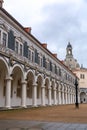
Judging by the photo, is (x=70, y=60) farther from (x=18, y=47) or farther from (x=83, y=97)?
(x=18, y=47)

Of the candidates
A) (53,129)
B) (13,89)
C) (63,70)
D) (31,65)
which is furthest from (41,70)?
(53,129)

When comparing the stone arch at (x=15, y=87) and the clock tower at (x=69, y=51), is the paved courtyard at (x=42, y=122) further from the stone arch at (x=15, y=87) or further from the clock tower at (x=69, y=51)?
the clock tower at (x=69, y=51)

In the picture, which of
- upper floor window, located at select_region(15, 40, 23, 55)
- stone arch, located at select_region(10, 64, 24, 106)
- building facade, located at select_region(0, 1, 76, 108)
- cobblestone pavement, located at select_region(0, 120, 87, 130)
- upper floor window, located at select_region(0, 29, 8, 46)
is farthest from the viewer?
stone arch, located at select_region(10, 64, 24, 106)

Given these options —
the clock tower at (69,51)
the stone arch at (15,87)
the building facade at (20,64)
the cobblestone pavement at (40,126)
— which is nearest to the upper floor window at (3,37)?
the building facade at (20,64)

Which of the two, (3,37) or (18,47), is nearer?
(3,37)

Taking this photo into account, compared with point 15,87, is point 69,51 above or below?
above

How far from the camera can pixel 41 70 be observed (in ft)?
114

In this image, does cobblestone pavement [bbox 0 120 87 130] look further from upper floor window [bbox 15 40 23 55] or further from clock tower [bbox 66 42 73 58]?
clock tower [bbox 66 42 73 58]

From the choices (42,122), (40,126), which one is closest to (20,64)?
(42,122)

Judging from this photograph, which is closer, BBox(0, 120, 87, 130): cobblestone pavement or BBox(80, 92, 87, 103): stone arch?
BBox(0, 120, 87, 130): cobblestone pavement

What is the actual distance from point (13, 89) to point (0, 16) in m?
9.87

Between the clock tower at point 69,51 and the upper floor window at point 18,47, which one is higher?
the clock tower at point 69,51

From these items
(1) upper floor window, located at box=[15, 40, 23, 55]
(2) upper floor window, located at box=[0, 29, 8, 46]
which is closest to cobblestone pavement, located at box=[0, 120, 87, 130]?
(2) upper floor window, located at box=[0, 29, 8, 46]

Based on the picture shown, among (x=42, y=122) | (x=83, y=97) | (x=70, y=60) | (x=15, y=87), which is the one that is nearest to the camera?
(x=42, y=122)
